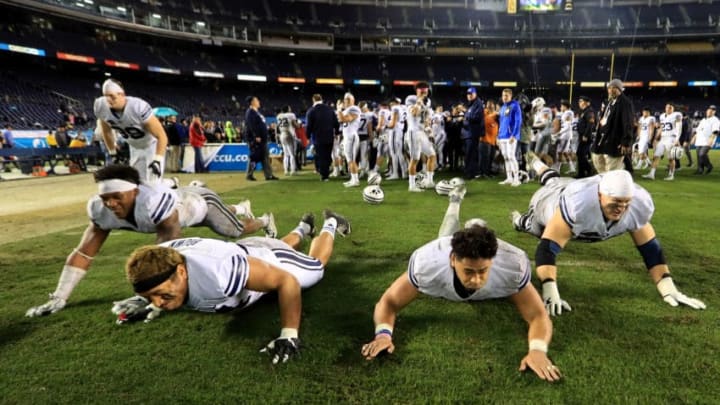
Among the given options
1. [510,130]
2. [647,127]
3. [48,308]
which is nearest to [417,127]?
[510,130]

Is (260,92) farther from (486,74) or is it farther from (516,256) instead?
(516,256)

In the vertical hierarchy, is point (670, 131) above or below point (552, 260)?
above

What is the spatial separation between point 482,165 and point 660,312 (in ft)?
27.4

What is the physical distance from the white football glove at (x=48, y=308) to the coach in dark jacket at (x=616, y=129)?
7.73 meters

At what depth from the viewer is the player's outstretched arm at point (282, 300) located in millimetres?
2383

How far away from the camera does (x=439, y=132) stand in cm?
1173

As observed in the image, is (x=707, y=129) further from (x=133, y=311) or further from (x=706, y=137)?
(x=133, y=311)

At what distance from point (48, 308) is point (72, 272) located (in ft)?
1.00

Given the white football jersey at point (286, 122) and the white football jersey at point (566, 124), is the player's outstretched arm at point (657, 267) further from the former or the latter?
the white football jersey at point (286, 122)

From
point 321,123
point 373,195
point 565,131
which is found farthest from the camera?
point 565,131

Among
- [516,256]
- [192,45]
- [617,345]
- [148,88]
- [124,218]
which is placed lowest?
[617,345]

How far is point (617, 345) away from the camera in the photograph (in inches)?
96.1

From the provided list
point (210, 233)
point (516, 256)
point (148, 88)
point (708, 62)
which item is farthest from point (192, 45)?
point (708, 62)

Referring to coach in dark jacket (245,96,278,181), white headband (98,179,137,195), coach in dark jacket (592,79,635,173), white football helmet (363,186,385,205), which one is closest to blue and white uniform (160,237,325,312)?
white headband (98,179,137,195)
